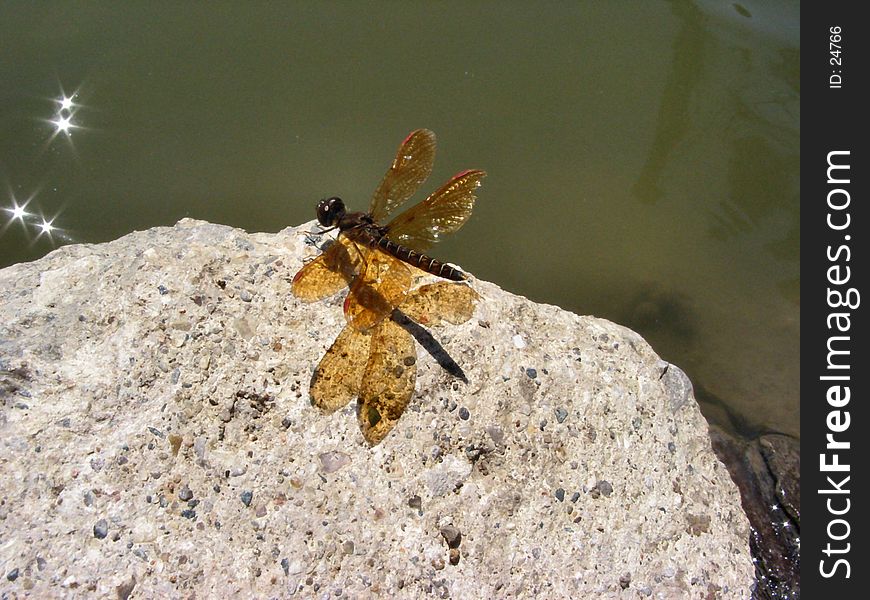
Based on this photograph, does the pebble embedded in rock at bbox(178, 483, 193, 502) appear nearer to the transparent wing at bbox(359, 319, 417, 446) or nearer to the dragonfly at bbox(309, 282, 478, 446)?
the dragonfly at bbox(309, 282, 478, 446)

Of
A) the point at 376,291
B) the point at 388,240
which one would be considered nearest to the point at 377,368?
the point at 376,291

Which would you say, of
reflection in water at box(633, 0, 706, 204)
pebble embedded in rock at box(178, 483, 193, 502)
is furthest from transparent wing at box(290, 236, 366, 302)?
reflection in water at box(633, 0, 706, 204)

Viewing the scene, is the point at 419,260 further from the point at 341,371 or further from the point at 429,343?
the point at 341,371

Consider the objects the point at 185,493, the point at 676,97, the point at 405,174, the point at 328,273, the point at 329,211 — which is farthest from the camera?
the point at 676,97

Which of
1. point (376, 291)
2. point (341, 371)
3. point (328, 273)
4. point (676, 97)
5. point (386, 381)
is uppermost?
point (676, 97)

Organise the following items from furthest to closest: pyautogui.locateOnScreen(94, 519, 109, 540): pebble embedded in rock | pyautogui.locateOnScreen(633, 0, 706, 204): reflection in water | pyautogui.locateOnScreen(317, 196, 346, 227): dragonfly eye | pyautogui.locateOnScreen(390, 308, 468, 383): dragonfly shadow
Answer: pyautogui.locateOnScreen(633, 0, 706, 204): reflection in water → pyautogui.locateOnScreen(317, 196, 346, 227): dragonfly eye → pyautogui.locateOnScreen(390, 308, 468, 383): dragonfly shadow → pyautogui.locateOnScreen(94, 519, 109, 540): pebble embedded in rock

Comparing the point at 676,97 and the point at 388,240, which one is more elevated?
the point at 676,97
